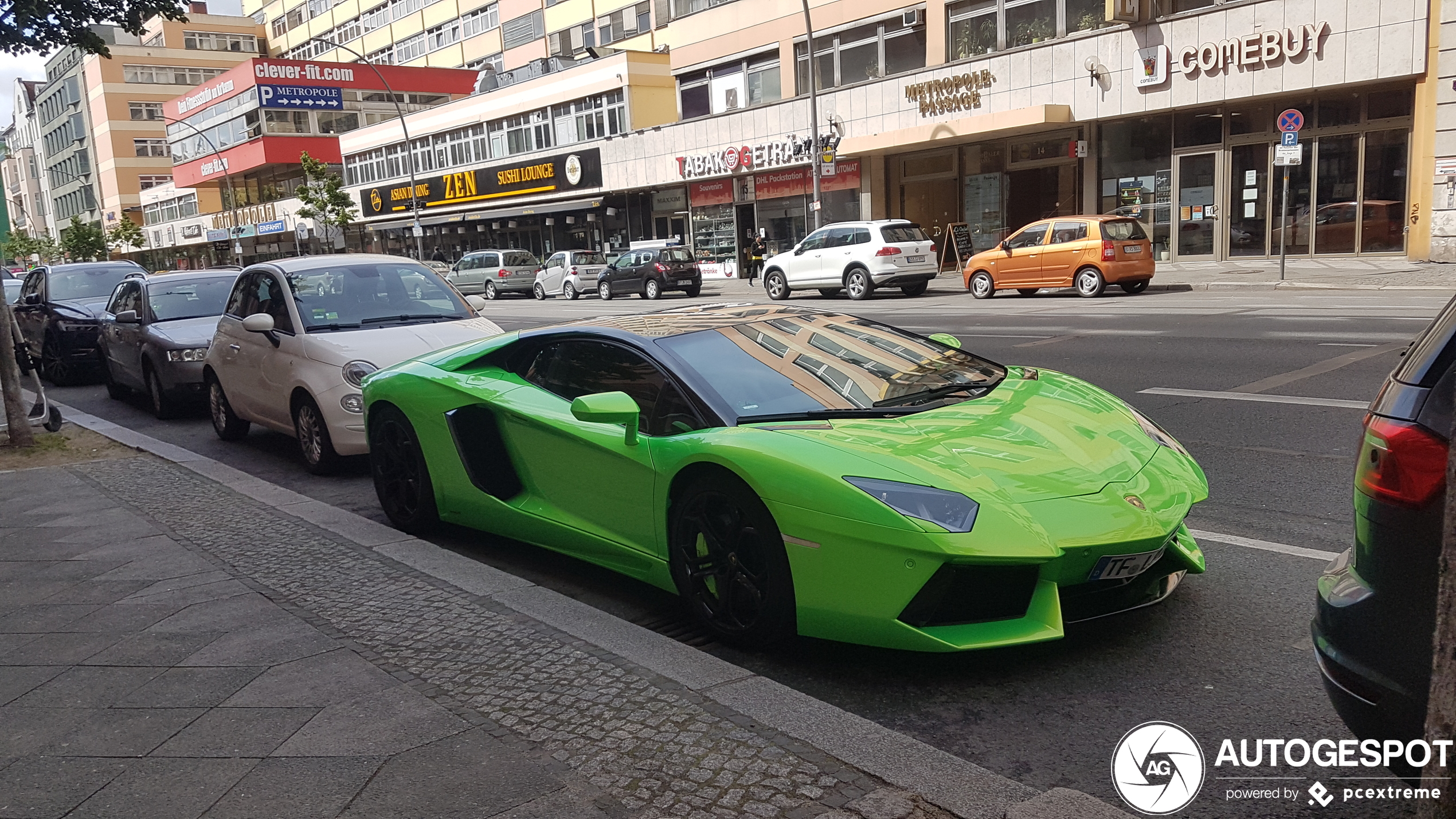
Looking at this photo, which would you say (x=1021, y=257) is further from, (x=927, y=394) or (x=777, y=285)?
(x=927, y=394)

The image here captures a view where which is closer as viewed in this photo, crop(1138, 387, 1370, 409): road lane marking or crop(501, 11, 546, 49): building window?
crop(1138, 387, 1370, 409): road lane marking

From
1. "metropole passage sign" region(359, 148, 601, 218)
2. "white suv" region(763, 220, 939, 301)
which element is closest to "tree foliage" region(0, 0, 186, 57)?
"white suv" region(763, 220, 939, 301)

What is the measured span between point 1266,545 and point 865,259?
19.2 metres

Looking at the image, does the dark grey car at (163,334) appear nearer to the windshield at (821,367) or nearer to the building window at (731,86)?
the windshield at (821,367)

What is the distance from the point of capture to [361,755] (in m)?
3.23

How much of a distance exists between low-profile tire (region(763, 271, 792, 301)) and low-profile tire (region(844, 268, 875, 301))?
209 cm

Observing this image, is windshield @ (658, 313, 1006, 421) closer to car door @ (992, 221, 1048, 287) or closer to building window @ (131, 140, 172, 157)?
car door @ (992, 221, 1048, 287)

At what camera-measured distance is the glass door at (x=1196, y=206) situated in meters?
24.2

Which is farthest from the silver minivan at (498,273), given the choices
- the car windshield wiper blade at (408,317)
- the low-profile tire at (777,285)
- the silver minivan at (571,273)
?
the car windshield wiper blade at (408,317)

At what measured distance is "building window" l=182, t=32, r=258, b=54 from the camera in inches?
3531

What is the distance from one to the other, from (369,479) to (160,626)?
10.7 ft

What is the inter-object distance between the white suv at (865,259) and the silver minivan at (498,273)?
47.0 feet

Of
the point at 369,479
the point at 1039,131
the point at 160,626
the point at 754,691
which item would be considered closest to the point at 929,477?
the point at 754,691

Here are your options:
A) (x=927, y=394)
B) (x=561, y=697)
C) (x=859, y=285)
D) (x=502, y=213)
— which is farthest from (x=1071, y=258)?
(x=502, y=213)
